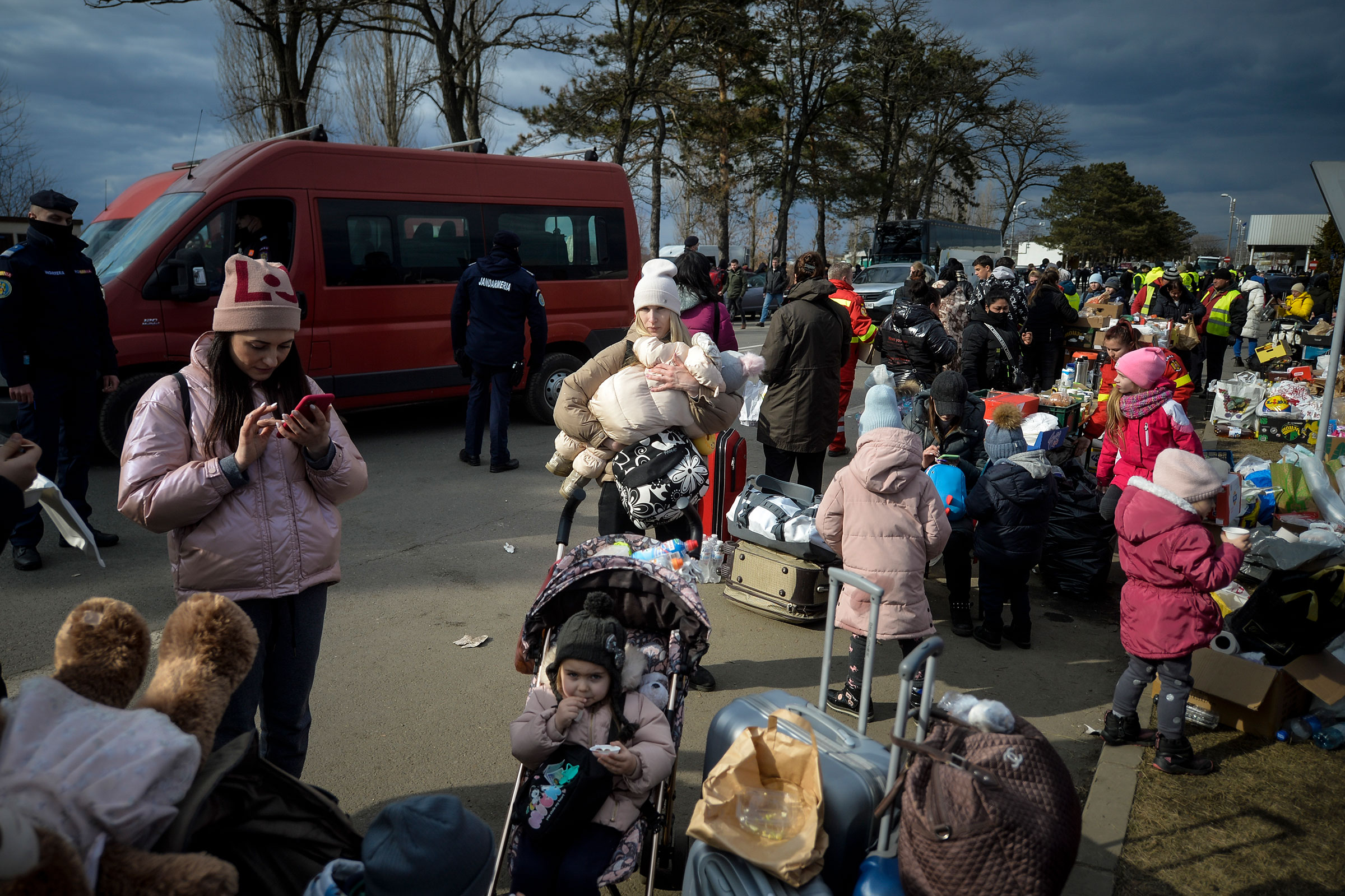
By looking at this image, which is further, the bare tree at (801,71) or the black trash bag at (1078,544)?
the bare tree at (801,71)

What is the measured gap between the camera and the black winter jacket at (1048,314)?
37.7ft

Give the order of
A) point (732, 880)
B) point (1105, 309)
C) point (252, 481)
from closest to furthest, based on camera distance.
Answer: point (732, 880), point (252, 481), point (1105, 309)

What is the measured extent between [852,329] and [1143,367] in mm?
3521

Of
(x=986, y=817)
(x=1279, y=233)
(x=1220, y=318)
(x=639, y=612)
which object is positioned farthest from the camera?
(x=1279, y=233)

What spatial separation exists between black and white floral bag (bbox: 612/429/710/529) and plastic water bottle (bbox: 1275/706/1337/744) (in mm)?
2951

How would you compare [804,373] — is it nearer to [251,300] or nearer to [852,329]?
[852,329]

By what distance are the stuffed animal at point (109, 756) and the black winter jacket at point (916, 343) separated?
731cm

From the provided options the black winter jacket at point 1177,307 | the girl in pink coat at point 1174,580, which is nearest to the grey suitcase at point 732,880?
the girl in pink coat at point 1174,580

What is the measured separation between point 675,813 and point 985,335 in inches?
288

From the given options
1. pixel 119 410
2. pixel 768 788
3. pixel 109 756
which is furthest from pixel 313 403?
pixel 119 410

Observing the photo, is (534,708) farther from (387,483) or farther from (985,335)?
(985,335)

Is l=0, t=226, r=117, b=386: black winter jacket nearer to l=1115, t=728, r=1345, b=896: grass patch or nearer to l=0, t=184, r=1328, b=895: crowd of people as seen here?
l=0, t=184, r=1328, b=895: crowd of people

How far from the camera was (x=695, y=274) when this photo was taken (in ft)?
21.2

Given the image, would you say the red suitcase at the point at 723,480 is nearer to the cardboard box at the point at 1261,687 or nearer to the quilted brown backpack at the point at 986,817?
the cardboard box at the point at 1261,687
